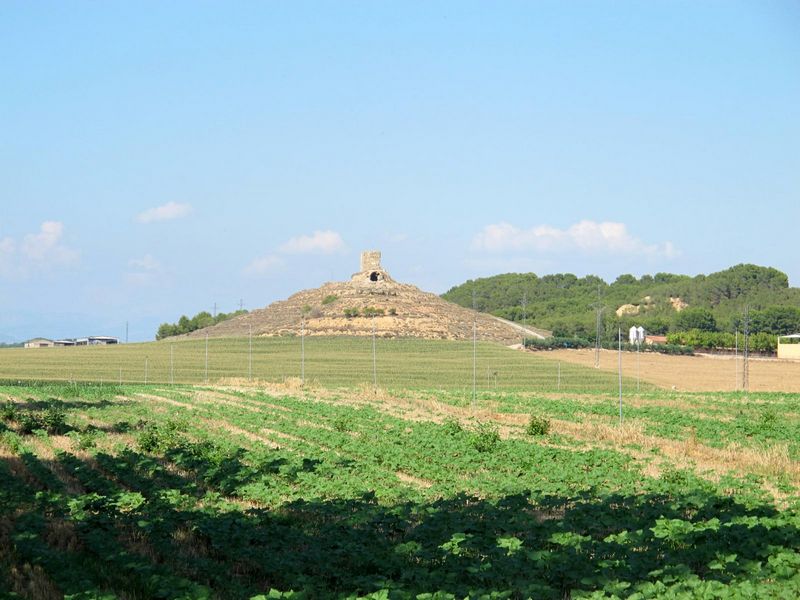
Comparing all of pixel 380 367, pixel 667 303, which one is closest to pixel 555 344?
pixel 380 367

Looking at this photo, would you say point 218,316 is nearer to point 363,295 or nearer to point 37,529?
point 363,295

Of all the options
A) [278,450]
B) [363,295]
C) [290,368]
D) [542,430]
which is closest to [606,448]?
[542,430]

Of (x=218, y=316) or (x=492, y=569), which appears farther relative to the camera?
(x=218, y=316)

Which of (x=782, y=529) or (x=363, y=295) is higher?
(x=363, y=295)

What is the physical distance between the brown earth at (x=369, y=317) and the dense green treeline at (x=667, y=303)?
45.8ft

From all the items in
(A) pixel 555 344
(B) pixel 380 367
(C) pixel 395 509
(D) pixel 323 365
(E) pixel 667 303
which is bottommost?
(C) pixel 395 509

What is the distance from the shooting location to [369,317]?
380 feet

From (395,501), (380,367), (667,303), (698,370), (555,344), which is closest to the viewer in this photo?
(395,501)

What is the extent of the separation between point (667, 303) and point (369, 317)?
7212 centimetres

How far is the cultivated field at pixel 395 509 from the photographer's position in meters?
11.6

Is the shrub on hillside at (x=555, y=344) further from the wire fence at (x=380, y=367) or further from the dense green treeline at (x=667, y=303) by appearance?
the dense green treeline at (x=667, y=303)

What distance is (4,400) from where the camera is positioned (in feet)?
134

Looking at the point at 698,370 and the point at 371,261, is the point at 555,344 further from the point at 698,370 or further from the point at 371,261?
the point at 371,261

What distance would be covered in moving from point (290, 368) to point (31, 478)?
61.2 metres
